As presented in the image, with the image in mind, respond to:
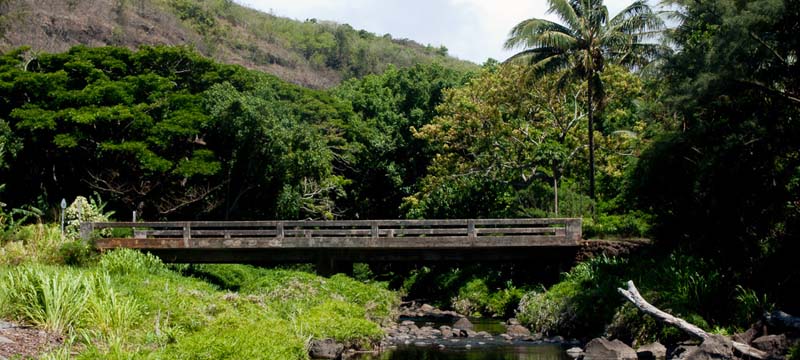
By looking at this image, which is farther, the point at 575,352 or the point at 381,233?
the point at 381,233

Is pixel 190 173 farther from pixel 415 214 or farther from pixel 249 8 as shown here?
pixel 249 8

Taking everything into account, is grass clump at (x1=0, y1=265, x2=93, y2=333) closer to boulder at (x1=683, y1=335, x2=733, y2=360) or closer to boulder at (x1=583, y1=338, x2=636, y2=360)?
boulder at (x1=583, y1=338, x2=636, y2=360)

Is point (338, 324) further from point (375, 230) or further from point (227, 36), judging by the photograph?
point (227, 36)

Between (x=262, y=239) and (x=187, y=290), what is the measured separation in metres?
9.16

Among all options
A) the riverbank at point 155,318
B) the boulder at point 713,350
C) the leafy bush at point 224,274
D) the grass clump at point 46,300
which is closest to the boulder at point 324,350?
the riverbank at point 155,318

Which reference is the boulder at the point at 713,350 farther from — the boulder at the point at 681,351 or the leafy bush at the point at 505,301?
the leafy bush at the point at 505,301

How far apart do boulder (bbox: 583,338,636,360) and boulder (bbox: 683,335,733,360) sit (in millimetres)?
2030

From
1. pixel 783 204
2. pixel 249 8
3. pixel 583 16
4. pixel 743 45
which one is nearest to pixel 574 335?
pixel 783 204

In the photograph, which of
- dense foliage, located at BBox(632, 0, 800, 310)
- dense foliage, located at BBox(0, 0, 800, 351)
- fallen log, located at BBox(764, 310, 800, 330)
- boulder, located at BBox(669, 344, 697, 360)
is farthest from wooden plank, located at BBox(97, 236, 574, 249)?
fallen log, located at BBox(764, 310, 800, 330)

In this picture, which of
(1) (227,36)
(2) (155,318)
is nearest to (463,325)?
(2) (155,318)

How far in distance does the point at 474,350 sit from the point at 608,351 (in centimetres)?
378

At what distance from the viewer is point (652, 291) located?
2028cm

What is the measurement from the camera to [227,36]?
104 m

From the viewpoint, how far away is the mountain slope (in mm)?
77562
